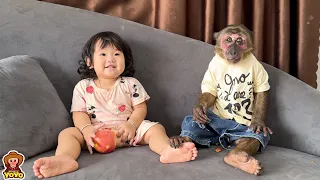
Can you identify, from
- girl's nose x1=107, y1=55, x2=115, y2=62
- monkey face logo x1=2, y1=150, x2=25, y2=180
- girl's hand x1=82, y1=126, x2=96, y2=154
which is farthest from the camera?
girl's nose x1=107, y1=55, x2=115, y2=62

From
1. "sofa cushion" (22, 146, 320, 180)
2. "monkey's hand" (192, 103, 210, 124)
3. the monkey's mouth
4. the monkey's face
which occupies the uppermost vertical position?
the monkey's face

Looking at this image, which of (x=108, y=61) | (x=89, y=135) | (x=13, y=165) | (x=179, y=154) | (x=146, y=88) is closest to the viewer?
(x=13, y=165)

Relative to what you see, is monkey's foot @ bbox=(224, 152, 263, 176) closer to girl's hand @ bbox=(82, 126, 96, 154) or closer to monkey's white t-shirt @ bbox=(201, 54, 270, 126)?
monkey's white t-shirt @ bbox=(201, 54, 270, 126)

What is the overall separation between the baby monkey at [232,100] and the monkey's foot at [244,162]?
13 cm

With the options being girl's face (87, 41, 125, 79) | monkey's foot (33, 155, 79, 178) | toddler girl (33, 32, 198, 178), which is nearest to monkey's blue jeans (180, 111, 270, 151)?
toddler girl (33, 32, 198, 178)

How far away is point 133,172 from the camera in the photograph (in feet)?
4.37

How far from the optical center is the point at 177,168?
1.37 metres

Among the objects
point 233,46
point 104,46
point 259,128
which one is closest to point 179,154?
point 259,128

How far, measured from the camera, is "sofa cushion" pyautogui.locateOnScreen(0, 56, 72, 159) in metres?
1.44

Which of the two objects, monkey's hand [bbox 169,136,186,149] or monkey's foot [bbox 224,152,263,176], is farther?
monkey's hand [bbox 169,136,186,149]

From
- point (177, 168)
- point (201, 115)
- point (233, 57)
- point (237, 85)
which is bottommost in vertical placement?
point (177, 168)

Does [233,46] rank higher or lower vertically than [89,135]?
higher

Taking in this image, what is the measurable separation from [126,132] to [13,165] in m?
0.43

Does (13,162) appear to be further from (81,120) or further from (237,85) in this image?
(237,85)
